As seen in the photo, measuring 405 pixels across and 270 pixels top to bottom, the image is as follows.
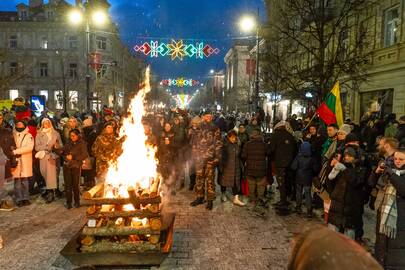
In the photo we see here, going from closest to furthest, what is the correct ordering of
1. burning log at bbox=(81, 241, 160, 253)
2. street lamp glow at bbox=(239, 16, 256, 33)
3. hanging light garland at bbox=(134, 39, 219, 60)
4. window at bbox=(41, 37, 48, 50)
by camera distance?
1. burning log at bbox=(81, 241, 160, 253)
2. street lamp glow at bbox=(239, 16, 256, 33)
3. hanging light garland at bbox=(134, 39, 219, 60)
4. window at bbox=(41, 37, 48, 50)

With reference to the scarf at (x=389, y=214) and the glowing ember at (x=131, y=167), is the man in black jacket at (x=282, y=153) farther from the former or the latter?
the scarf at (x=389, y=214)

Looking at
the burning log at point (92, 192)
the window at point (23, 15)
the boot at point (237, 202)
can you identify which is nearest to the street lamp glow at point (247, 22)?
the boot at point (237, 202)

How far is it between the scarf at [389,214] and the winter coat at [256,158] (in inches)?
164

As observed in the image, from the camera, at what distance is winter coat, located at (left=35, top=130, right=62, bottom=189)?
9531mm

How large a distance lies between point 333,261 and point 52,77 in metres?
61.4

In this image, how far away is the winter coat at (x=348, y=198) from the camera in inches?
241

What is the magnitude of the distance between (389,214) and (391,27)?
58.0 ft

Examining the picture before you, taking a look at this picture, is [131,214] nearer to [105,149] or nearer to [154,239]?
[154,239]

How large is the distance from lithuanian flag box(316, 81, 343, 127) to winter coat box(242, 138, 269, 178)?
79.1 inches

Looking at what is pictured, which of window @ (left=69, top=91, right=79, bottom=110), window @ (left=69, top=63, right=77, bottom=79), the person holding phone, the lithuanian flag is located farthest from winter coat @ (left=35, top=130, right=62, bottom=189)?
window @ (left=69, top=63, right=77, bottom=79)

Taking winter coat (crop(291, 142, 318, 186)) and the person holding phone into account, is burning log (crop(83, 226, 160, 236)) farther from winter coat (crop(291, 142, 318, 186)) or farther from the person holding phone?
winter coat (crop(291, 142, 318, 186))

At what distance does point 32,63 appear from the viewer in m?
55.0

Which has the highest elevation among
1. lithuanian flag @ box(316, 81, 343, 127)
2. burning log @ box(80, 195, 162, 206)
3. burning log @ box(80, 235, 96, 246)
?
lithuanian flag @ box(316, 81, 343, 127)

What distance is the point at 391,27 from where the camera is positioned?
1995 cm
